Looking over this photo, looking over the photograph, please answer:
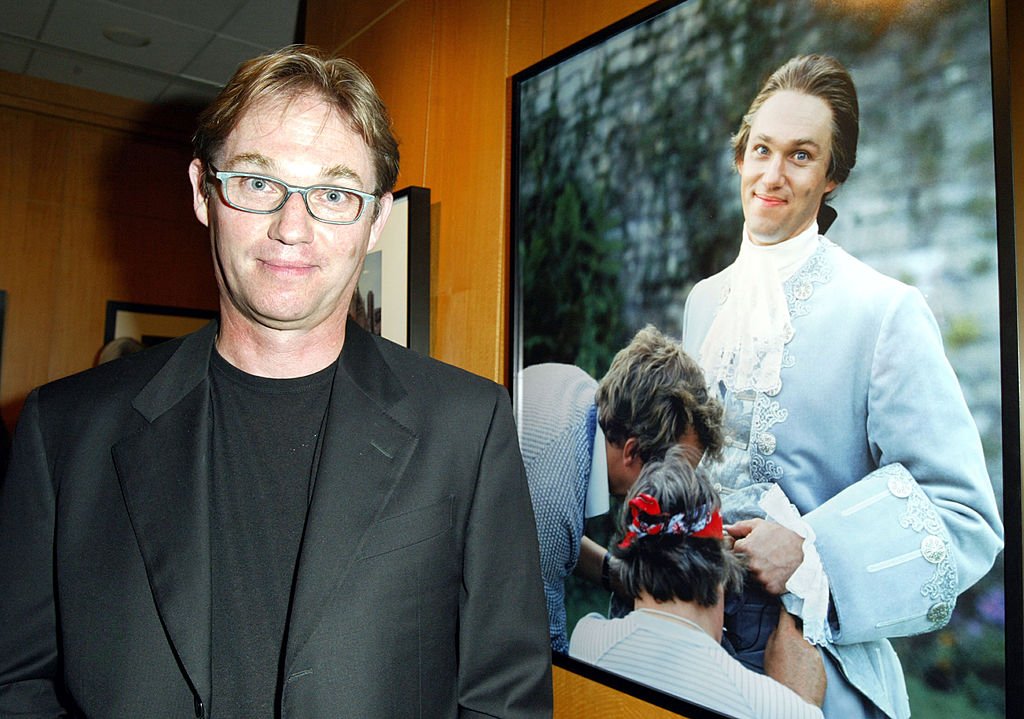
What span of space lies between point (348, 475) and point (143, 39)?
3282 mm

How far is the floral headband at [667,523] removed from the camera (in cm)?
119

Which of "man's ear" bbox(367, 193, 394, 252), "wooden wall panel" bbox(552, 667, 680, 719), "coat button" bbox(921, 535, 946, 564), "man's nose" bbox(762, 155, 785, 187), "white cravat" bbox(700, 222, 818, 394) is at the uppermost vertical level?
"man's nose" bbox(762, 155, 785, 187)

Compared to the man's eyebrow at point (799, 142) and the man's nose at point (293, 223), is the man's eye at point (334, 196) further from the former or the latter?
the man's eyebrow at point (799, 142)

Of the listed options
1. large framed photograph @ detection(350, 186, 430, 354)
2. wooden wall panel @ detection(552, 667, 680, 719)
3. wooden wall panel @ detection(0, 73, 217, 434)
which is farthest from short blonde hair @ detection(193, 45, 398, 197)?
wooden wall panel @ detection(0, 73, 217, 434)

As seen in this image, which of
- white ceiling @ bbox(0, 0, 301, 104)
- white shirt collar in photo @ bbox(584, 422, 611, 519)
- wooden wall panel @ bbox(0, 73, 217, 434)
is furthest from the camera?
wooden wall panel @ bbox(0, 73, 217, 434)

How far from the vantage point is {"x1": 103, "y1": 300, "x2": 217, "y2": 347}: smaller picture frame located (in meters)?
4.14

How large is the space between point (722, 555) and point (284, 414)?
73 cm

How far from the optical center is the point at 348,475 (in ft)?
3.37

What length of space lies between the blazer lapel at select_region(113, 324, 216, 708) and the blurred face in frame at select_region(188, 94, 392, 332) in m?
0.14

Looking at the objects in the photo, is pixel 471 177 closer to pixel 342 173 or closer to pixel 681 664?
pixel 342 173

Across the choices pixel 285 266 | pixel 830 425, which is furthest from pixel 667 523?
pixel 285 266

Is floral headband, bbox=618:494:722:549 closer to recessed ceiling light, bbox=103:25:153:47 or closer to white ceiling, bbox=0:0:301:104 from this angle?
white ceiling, bbox=0:0:301:104

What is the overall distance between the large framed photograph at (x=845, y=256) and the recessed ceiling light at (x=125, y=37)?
2.76m

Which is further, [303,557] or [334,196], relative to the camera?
[334,196]
